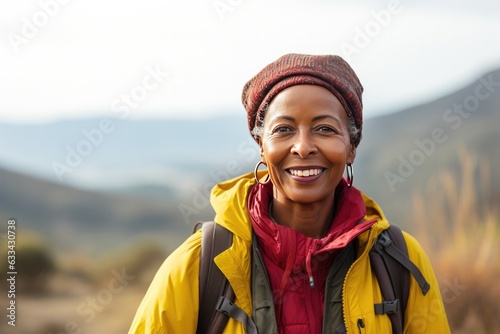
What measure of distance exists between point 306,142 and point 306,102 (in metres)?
0.13

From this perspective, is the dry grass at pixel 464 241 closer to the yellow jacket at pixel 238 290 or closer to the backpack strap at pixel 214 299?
the yellow jacket at pixel 238 290

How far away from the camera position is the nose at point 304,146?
2.08 metres

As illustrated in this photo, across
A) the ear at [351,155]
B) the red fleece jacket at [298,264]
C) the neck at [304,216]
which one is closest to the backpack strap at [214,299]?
the red fleece jacket at [298,264]

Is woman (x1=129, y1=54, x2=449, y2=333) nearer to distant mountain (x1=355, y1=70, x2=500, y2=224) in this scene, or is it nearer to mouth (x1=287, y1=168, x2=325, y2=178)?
mouth (x1=287, y1=168, x2=325, y2=178)

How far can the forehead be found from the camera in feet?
6.93

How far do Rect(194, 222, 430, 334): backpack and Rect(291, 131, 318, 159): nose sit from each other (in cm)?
34

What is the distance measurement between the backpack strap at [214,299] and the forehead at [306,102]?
48 cm

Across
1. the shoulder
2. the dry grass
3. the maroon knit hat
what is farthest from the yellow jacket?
the dry grass

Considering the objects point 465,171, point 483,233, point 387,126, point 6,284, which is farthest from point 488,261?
point 6,284

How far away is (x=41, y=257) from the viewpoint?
6.20 metres

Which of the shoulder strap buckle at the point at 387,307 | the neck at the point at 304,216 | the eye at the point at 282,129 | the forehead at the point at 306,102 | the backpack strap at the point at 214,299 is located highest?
the forehead at the point at 306,102

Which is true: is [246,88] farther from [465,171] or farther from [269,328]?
[465,171]

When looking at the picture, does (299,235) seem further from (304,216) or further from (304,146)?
(304,146)

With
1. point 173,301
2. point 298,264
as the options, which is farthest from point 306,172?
point 173,301
